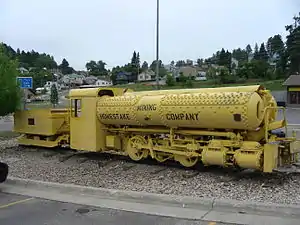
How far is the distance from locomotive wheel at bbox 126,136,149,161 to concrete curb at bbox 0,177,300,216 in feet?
11.1

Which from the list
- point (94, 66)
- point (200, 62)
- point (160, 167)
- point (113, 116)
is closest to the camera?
point (160, 167)

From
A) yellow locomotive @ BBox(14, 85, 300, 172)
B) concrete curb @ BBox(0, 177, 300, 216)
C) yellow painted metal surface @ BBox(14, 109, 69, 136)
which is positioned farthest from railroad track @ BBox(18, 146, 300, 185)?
concrete curb @ BBox(0, 177, 300, 216)

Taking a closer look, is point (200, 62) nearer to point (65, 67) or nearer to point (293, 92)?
point (65, 67)

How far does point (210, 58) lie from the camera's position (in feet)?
475

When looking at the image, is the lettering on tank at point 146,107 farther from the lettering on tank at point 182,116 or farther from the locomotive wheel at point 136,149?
the locomotive wheel at point 136,149

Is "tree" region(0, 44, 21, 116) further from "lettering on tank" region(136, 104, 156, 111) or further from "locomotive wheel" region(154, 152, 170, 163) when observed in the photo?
"locomotive wheel" region(154, 152, 170, 163)

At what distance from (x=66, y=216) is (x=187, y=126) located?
181 inches

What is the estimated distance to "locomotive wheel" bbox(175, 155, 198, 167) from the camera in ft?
Answer: 35.1

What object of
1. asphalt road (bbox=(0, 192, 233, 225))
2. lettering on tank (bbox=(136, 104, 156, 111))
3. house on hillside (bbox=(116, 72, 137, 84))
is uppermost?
house on hillside (bbox=(116, 72, 137, 84))

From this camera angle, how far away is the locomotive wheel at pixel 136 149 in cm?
1188

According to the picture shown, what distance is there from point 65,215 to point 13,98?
1050cm

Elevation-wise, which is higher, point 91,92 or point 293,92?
point 91,92

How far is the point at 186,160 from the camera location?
10836mm

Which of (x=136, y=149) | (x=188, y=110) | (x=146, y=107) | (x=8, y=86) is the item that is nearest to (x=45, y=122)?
(x=8, y=86)
